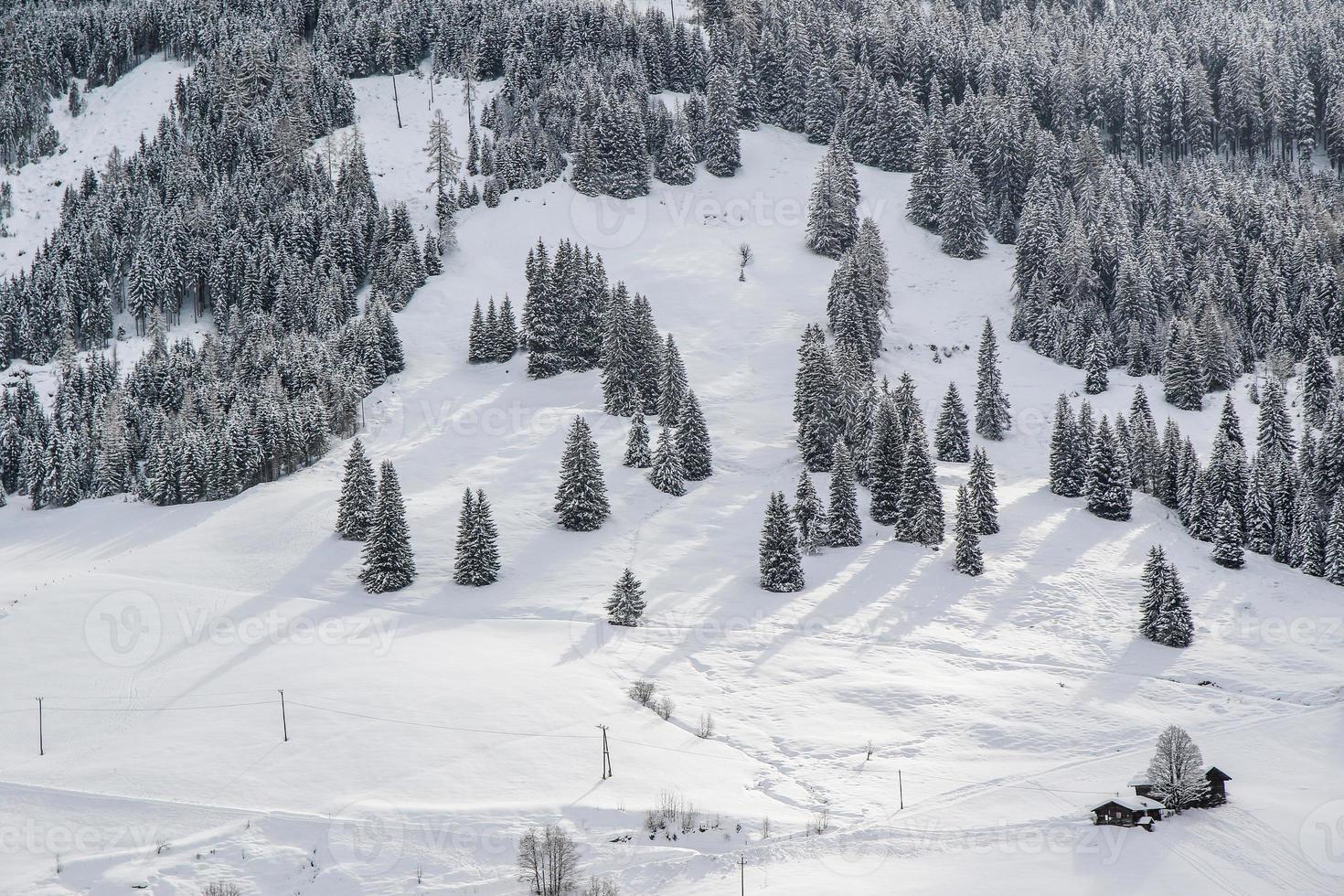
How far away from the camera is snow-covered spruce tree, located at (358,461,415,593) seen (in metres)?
63.7

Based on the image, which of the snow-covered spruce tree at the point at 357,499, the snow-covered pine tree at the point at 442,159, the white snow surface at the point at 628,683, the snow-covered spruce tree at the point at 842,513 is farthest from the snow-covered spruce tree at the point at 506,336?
the snow-covered spruce tree at the point at 842,513

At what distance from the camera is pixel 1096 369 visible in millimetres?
90125

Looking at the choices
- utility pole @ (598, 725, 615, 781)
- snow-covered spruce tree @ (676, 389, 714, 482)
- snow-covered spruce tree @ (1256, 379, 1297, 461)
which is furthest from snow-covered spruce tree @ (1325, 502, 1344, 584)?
utility pole @ (598, 725, 615, 781)

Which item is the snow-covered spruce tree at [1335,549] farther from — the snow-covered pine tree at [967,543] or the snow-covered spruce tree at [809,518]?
the snow-covered spruce tree at [809,518]

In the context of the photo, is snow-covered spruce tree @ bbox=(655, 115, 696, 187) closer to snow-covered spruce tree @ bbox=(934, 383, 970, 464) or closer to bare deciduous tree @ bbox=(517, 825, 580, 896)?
snow-covered spruce tree @ bbox=(934, 383, 970, 464)

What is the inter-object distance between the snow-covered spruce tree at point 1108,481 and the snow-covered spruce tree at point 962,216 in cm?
4246

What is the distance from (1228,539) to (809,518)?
2732 centimetres

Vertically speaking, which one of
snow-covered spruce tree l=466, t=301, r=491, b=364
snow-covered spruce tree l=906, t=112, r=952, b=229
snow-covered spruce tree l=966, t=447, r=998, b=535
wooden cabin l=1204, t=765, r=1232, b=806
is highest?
snow-covered spruce tree l=906, t=112, r=952, b=229

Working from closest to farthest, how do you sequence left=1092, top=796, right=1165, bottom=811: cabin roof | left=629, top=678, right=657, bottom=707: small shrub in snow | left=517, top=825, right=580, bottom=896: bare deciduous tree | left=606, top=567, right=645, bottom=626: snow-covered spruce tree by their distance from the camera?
left=517, top=825, right=580, bottom=896: bare deciduous tree
left=1092, top=796, right=1165, bottom=811: cabin roof
left=629, top=678, right=657, bottom=707: small shrub in snow
left=606, top=567, right=645, bottom=626: snow-covered spruce tree

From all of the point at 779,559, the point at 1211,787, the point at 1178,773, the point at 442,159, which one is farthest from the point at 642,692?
the point at 442,159

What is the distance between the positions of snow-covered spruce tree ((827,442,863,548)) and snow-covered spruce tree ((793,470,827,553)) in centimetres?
63

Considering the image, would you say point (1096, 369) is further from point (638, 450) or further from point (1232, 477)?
point (638, 450)

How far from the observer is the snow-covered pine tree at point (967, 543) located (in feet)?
216

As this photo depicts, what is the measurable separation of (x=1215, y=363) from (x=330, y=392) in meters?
75.6
